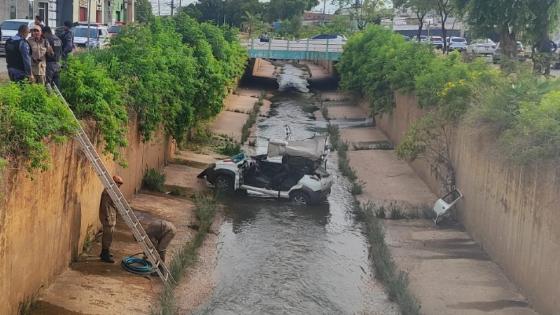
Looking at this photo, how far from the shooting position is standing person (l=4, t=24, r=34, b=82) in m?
12.5

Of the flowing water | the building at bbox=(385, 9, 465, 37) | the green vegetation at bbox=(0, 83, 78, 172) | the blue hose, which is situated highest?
the building at bbox=(385, 9, 465, 37)

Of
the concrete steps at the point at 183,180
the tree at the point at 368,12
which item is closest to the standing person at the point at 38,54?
the concrete steps at the point at 183,180

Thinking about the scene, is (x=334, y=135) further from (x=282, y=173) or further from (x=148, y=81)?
(x=148, y=81)

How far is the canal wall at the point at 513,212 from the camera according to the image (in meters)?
11.8

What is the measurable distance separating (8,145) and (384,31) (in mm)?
33797

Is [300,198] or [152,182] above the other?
[152,182]

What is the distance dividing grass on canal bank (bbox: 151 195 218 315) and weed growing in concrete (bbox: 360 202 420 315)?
3655 mm

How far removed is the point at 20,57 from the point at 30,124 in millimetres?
3525

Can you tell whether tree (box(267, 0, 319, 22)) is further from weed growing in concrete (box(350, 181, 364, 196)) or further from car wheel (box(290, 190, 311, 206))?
car wheel (box(290, 190, 311, 206))

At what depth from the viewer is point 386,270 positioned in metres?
14.3

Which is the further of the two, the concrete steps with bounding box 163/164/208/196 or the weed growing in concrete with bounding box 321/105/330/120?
the weed growing in concrete with bounding box 321/105/330/120

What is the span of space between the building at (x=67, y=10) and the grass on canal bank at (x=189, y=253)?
19806 mm

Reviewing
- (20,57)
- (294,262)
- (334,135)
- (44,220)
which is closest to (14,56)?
(20,57)

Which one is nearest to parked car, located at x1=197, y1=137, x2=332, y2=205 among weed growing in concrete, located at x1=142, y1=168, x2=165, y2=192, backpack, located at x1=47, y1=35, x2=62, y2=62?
weed growing in concrete, located at x1=142, y1=168, x2=165, y2=192
